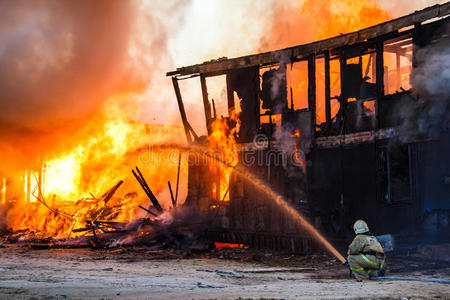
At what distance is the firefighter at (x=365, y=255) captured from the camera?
8320 millimetres

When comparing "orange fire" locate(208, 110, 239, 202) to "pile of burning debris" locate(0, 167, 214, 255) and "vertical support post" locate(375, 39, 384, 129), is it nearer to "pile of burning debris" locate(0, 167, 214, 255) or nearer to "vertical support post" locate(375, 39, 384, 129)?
"pile of burning debris" locate(0, 167, 214, 255)

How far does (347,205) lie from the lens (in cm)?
1335

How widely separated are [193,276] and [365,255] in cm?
377

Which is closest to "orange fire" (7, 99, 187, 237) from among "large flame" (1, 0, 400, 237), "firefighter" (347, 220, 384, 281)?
"large flame" (1, 0, 400, 237)

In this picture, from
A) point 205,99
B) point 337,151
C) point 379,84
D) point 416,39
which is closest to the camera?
point 416,39

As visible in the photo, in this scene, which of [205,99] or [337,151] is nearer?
[337,151]

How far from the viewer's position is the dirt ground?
6.84 meters

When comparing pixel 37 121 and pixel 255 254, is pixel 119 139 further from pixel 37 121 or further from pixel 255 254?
pixel 255 254

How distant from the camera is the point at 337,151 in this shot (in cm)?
1378

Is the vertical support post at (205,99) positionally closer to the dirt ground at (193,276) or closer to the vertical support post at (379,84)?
the dirt ground at (193,276)

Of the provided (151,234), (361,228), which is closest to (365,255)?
(361,228)

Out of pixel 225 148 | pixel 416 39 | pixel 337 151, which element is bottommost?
pixel 337 151

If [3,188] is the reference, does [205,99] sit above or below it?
above

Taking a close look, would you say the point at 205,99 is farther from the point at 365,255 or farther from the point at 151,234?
the point at 365,255
